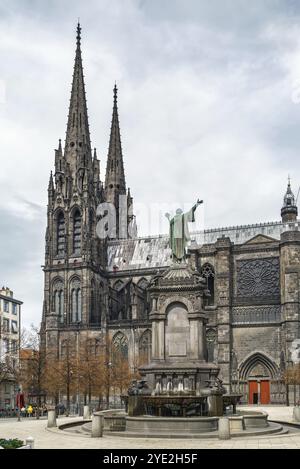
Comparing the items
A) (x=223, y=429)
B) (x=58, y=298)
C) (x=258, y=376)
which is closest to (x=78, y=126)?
(x=58, y=298)

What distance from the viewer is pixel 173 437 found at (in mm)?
22234

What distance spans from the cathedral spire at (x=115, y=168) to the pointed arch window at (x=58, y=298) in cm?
2115

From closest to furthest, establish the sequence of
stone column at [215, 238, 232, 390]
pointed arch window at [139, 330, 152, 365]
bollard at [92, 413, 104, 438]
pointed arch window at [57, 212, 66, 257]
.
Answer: bollard at [92, 413, 104, 438]
stone column at [215, 238, 232, 390]
pointed arch window at [139, 330, 152, 365]
pointed arch window at [57, 212, 66, 257]

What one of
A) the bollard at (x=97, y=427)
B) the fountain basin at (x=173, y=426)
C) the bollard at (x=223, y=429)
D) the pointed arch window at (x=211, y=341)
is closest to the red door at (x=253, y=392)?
the pointed arch window at (x=211, y=341)

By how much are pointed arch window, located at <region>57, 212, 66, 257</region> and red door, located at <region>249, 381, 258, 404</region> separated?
30.4 meters

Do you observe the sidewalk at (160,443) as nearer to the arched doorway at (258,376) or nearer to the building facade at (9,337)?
the building facade at (9,337)

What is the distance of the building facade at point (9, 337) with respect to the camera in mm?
71250

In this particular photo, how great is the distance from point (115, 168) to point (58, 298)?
2782cm

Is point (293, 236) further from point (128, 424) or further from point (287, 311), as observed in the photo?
point (128, 424)

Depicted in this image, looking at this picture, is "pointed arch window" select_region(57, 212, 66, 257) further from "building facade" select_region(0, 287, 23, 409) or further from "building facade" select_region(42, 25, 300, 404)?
"building facade" select_region(0, 287, 23, 409)

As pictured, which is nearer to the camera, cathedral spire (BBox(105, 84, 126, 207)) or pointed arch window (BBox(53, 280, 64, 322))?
pointed arch window (BBox(53, 280, 64, 322))

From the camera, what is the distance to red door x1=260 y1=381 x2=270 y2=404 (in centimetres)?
6812

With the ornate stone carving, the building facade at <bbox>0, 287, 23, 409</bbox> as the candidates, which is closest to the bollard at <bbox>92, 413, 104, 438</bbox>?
the building facade at <bbox>0, 287, 23, 409</bbox>
